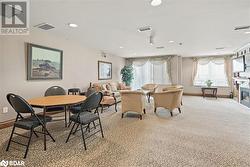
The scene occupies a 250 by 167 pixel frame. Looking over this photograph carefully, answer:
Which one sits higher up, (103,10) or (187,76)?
(103,10)

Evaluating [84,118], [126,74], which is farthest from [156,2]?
[126,74]

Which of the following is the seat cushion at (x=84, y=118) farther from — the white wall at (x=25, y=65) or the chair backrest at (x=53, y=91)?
the white wall at (x=25, y=65)

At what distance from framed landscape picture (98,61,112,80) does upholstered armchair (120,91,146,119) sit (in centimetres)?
281

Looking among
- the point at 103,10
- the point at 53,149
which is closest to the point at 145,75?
the point at 103,10

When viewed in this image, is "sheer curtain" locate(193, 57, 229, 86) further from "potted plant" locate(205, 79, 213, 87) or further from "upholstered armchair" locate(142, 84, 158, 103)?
"upholstered armchair" locate(142, 84, 158, 103)

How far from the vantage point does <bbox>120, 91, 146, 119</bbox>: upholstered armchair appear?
13.2 feet

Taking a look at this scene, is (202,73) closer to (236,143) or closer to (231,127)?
(231,127)

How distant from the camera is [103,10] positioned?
2727 millimetres

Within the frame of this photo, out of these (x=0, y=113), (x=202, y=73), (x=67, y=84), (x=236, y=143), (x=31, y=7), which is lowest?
(x=236, y=143)

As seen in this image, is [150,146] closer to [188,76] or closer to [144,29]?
[144,29]

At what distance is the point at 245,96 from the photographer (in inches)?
237

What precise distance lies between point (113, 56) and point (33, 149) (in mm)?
6187

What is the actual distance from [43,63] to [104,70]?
3.22m

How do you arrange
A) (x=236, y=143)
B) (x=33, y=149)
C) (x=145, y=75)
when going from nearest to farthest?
1. (x=33, y=149)
2. (x=236, y=143)
3. (x=145, y=75)
